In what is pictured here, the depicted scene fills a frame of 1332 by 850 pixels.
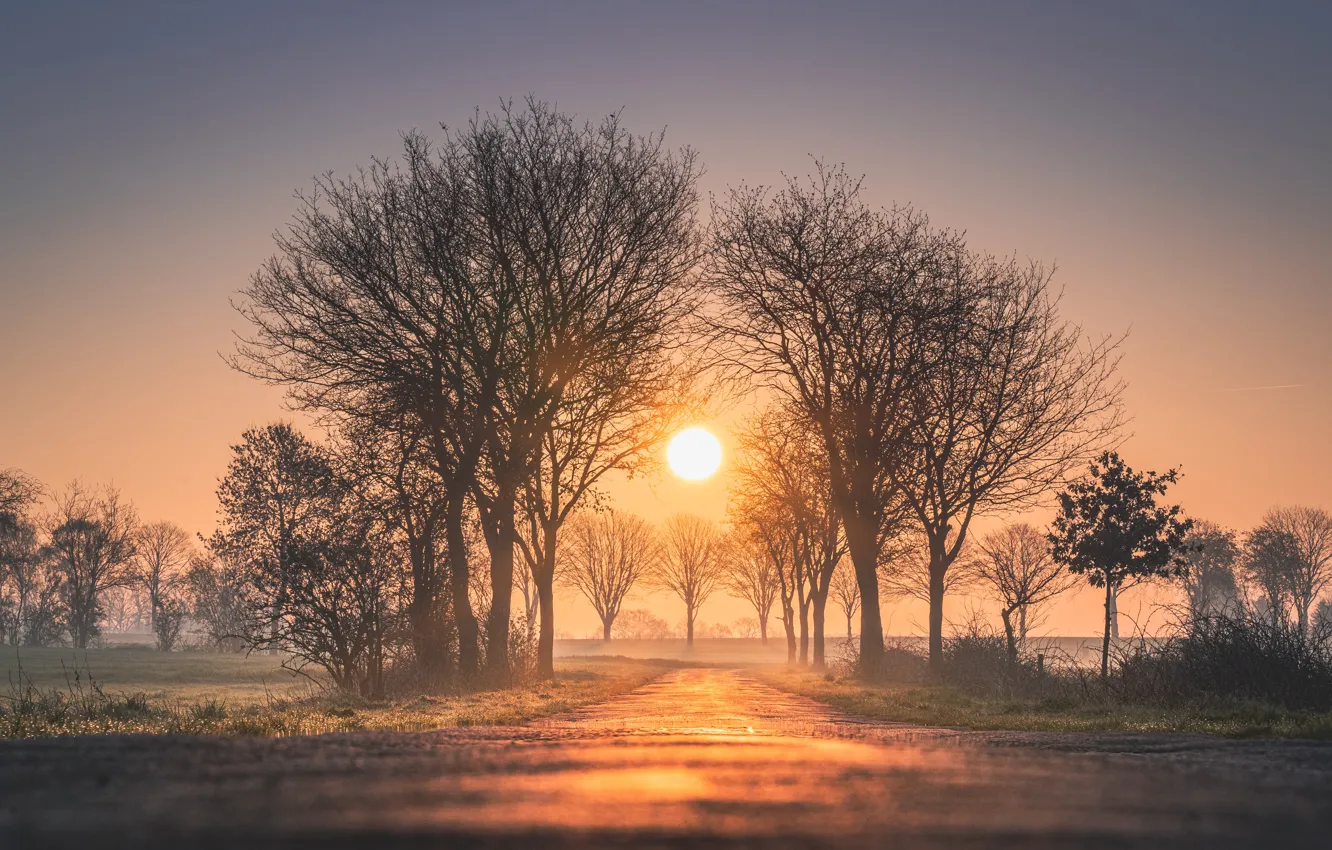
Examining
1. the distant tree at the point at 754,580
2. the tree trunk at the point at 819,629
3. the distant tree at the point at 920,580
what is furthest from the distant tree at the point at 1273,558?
the tree trunk at the point at 819,629

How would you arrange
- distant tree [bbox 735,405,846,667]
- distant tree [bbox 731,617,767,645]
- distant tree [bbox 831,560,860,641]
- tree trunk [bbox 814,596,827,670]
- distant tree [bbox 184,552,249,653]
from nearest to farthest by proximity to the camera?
distant tree [bbox 735,405,846,667] → tree trunk [bbox 814,596,827,670] → distant tree [bbox 184,552,249,653] → distant tree [bbox 831,560,860,641] → distant tree [bbox 731,617,767,645]

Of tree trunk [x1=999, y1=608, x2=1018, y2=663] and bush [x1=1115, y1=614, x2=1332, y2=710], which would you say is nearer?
bush [x1=1115, y1=614, x2=1332, y2=710]

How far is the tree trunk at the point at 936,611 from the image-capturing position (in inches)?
938

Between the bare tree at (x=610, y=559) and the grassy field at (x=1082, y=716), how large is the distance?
6117cm

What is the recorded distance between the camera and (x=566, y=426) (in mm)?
23000

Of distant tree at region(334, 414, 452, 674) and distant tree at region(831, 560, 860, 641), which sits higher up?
distant tree at region(334, 414, 452, 674)

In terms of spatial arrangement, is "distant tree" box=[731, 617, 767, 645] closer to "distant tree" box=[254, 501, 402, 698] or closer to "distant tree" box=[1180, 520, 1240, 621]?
"distant tree" box=[1180, 520, 1240, 621]

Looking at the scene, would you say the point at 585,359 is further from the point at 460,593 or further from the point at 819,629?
the point at 819,629

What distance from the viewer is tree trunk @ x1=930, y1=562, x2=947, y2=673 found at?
2381 centimetres

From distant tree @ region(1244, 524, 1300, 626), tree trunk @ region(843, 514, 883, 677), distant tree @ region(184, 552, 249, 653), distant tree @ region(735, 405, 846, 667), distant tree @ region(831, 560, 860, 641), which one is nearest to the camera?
tree trunk @ region(843, 514, 883, 677)

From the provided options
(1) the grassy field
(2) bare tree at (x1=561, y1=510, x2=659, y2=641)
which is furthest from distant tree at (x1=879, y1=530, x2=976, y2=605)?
(1) the grassy field

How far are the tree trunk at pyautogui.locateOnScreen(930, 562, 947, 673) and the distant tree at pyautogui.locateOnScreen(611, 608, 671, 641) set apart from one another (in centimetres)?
8104

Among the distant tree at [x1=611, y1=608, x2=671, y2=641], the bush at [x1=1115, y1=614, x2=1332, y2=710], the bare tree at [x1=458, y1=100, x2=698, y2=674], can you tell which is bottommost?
the distant tree at [x1=611, y1=608, x2=671, y2=641]

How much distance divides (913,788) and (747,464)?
108 ft
